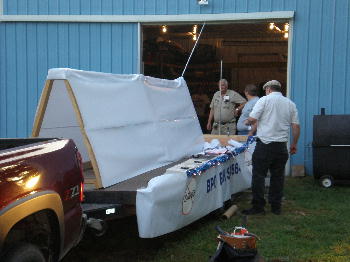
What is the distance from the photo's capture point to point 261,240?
19.7 feet

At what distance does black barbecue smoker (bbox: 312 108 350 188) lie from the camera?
29.2ft

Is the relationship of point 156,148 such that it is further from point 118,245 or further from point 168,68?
point 168,68

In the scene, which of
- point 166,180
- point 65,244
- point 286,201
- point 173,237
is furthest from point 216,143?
point 65,244

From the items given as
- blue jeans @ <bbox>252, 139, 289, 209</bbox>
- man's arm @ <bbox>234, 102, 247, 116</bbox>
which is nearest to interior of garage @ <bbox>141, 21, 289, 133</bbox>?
man's arm @ <bbox>234, 102, 247, 116</bbox>

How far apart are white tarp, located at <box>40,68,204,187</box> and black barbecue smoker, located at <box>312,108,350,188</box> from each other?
243cm

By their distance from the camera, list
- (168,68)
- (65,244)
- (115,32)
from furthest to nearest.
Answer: (168,68), (115,32), (65,244)

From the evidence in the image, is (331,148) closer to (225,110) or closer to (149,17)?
(225,110)

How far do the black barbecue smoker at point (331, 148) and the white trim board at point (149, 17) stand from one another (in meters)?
2.38

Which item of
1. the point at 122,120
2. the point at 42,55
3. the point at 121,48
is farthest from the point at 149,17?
the point at 122,120

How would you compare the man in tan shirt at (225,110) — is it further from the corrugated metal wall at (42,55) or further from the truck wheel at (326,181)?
the truck wheel at (326,181)

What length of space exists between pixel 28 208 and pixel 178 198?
2250mm

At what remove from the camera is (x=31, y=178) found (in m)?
3.58

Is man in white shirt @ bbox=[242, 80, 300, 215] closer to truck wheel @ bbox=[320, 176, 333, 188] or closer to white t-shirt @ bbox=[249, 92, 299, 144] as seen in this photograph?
white t-shirt @ bbox=[249, 92, 299, 144]

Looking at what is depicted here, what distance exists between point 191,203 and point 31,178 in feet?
8.63
